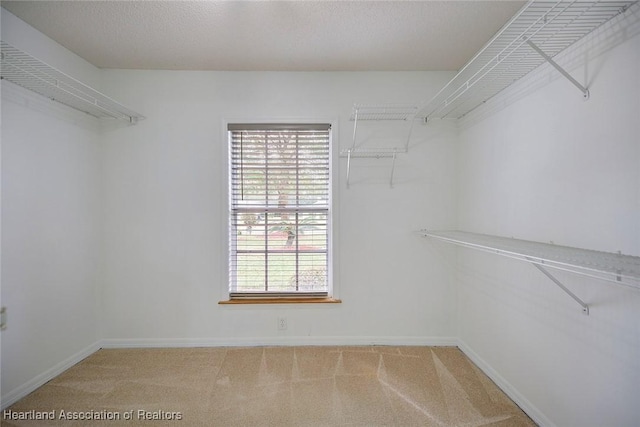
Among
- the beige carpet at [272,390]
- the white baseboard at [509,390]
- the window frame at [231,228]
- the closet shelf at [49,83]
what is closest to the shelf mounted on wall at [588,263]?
the white baseboard at [509,390]

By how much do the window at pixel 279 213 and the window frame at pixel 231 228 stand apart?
0.04 ft

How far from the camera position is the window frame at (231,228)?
2248mm

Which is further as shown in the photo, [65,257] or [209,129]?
[209,129]

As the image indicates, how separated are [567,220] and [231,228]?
7.23 ft

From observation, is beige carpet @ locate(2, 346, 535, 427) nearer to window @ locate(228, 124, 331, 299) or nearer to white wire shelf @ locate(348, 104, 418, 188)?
window @ locate(228, 124, 331, 299)

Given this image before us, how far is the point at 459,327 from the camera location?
2.24 meters

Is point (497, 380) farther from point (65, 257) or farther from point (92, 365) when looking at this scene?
Answer: point (65, 257)

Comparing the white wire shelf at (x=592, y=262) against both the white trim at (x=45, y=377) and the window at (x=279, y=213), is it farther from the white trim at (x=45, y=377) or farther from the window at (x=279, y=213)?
the white trim at (x=45, y=377)

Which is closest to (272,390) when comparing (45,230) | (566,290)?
(566,290)

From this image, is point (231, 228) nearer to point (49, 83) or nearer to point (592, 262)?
point (49, 83)

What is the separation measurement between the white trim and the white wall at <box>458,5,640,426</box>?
299 cm

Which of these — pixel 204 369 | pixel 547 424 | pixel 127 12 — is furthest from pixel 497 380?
pixel 127 12

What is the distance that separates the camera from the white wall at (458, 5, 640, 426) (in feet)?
3.45

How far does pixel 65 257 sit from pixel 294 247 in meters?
1.65
